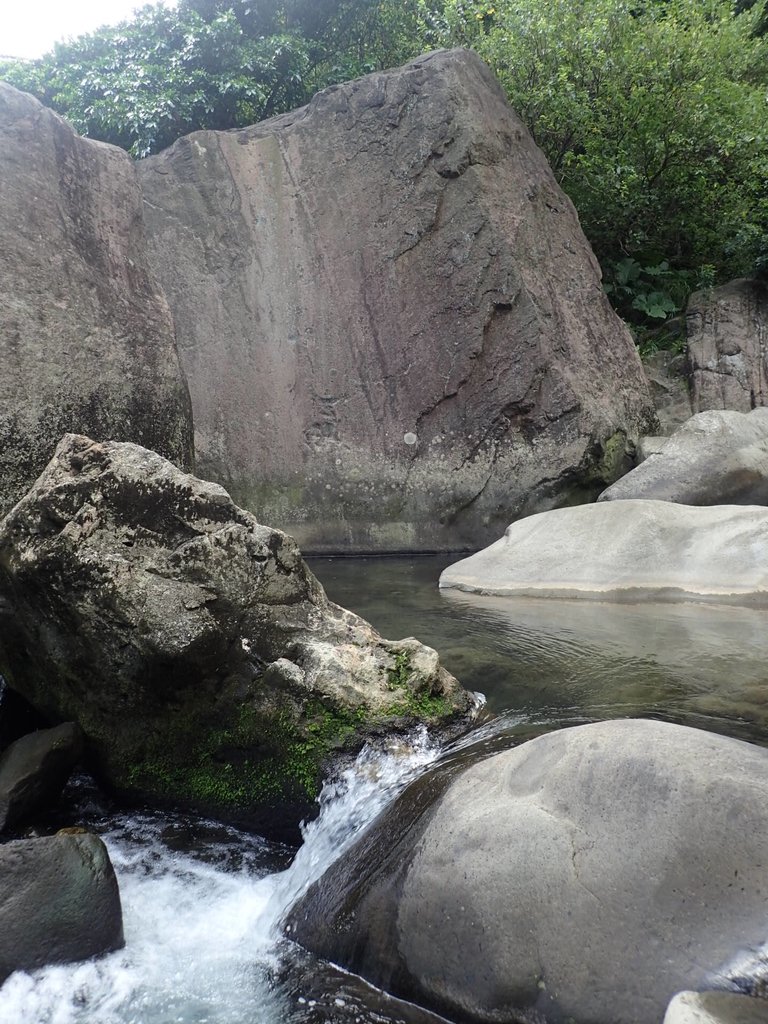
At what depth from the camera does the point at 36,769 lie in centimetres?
337

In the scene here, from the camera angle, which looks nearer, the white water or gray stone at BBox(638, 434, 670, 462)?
the white water

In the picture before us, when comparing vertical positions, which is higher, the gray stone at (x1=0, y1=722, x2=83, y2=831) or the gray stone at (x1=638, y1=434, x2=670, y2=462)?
the gray stone at (x1=638, y1=434, x2=670, y2=462)

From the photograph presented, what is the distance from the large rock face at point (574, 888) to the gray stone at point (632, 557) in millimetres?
2966

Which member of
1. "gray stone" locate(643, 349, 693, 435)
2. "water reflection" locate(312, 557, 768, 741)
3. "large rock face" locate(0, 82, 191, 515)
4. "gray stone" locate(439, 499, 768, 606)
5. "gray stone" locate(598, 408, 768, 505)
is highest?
"large rock face" locate(0, 82, 191, 515)

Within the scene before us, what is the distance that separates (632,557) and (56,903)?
4.17 m

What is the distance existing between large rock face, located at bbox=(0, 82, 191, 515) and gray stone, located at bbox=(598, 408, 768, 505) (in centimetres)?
416

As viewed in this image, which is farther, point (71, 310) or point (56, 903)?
point (71, 310)

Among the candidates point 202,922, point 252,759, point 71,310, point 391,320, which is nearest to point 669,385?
point 391,320

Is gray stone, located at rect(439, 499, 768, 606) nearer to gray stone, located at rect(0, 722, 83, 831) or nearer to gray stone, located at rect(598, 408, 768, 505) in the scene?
gray stone, located at rect(598, 408, 768, 505)

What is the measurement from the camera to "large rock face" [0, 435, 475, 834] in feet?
10.8

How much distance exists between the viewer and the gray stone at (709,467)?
25.5 ft

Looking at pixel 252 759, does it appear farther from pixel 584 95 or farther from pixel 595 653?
pixel 584 95

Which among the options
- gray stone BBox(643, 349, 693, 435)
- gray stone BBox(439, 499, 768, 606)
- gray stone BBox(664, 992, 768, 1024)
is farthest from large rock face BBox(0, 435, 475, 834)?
gray stone BBox(643, 349, 693, 435)

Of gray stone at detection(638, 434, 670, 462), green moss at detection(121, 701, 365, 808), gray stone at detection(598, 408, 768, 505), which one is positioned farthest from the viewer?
gray stone at detection(638, 434, 670, 462)
